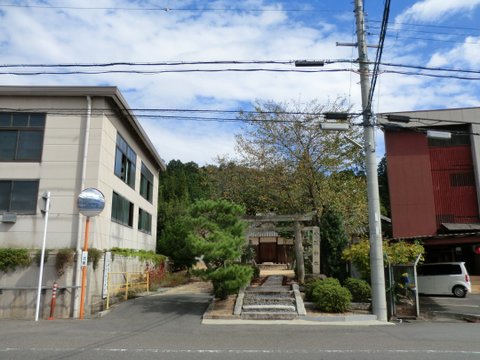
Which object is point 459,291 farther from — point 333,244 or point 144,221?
point 144,221

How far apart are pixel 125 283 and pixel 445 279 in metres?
16.0

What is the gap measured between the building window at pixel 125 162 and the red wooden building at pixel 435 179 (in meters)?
17.7

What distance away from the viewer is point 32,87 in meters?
16.2

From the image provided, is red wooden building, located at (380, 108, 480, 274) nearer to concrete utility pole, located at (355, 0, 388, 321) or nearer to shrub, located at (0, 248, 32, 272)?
concrete utility pole, located at (355, 0, 388, 321)

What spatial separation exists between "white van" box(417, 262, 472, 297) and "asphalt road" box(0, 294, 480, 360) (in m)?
9.72

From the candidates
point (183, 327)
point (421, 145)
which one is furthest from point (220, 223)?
point (421, 145)

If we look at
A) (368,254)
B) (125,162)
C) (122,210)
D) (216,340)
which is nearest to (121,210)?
(122,210)

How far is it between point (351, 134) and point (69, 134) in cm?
1368

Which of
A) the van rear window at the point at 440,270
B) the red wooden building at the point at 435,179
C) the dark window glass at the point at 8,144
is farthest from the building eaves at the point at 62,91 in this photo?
the red wooden building at the point at 435,179

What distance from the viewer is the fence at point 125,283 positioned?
54.3 feet

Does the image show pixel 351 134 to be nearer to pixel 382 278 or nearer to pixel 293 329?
pixel 382 278

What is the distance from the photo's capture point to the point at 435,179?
30.0 metres

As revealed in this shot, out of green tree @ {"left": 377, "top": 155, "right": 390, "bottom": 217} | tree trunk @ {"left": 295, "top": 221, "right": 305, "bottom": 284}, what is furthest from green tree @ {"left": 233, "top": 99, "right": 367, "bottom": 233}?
green tree @ {"left": 377, "top": 155, "right": 390, "bottom": 217}

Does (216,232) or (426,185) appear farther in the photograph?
(426,185)
